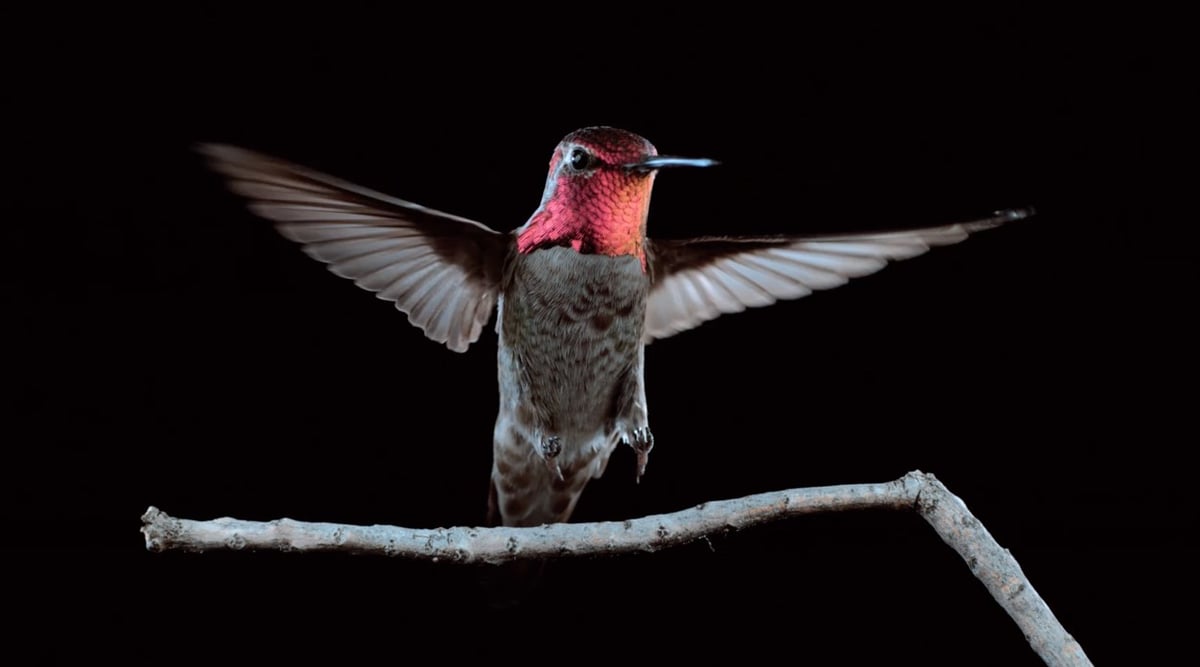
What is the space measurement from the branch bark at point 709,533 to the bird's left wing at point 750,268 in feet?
2.04

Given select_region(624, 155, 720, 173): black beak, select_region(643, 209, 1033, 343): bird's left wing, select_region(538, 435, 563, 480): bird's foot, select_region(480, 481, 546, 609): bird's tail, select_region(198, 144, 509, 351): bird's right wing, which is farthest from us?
select_region(480, 481, 546, 609): bird's tail

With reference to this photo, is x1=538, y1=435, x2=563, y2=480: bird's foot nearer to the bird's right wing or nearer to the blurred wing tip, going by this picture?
the bird's right wing

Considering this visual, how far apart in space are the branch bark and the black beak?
885mm

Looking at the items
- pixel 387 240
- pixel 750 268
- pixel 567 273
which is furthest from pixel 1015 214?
pixel 387 240

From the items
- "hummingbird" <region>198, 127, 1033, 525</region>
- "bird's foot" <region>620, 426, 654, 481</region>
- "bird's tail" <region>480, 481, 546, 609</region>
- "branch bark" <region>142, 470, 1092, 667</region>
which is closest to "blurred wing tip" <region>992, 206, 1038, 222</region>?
"hummingbird" <region>198, 127, 1033, 525</region>

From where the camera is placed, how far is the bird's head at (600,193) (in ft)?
8.78

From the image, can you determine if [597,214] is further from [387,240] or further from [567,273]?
[387,240]

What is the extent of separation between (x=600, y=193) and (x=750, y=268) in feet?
2.01

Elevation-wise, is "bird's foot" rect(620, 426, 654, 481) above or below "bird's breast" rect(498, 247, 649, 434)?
below

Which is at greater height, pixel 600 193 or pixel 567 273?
pixel 600 193

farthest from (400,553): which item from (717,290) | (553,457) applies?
(717,290)

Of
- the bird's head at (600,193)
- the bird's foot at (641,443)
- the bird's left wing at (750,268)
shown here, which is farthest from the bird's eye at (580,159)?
the bird's foot at (641,443)

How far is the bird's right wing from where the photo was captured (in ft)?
8.08

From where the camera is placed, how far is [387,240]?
2.77 metres
